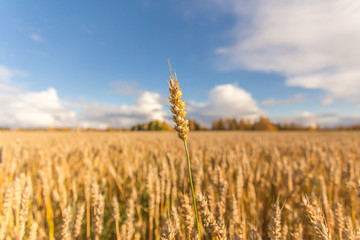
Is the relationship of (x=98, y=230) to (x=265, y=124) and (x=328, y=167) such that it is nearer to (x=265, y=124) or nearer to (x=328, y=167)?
(x=328, y=167)

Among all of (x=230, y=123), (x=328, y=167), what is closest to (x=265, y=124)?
(x=230, y=123)

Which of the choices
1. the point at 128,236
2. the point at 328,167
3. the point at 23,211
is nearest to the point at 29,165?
the point at 23,211

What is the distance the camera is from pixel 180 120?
0.80 meters

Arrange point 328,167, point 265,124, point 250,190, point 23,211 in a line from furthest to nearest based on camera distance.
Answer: point 265,124 < point 328,167 < point 250,190 < point 23,211

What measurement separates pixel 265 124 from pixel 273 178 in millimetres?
69814

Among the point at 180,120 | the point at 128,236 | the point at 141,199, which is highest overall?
the point at 180,120

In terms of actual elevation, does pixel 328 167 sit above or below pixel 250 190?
above

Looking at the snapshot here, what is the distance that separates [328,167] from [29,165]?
17.0 feet

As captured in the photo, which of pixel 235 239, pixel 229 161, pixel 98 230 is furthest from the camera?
pixel 229 161

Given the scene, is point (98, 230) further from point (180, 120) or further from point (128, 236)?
point (180, 120)

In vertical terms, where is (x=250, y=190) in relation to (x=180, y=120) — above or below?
below

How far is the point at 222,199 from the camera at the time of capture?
1465 mm

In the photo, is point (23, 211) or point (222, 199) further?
point (222, 199)

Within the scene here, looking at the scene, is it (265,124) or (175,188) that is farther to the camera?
(265,124)
